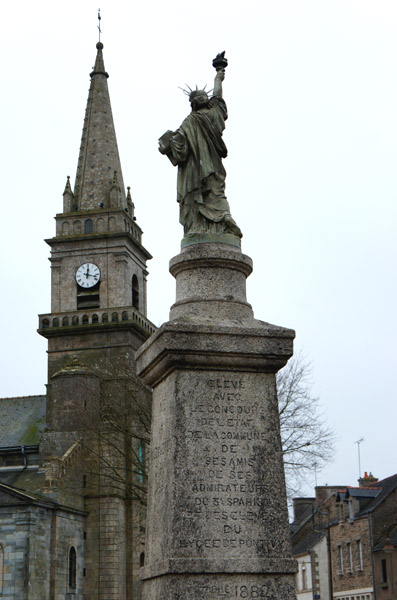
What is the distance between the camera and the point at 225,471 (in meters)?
7.74

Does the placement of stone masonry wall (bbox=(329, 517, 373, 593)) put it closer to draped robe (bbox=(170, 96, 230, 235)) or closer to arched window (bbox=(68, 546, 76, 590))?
arched window (bbox=(68, 546, 76, 590))

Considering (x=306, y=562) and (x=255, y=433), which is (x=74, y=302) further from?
(x=255, y=433)

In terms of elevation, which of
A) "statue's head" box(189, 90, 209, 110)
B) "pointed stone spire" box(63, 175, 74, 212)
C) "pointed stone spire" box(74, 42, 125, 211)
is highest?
"pointed stone spire" box(74, 42, 125, 211)

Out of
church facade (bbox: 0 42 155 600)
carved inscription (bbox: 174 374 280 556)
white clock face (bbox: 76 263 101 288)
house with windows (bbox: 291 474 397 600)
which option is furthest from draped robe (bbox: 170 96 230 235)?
white clock face (bbox: 76 263 101 288)

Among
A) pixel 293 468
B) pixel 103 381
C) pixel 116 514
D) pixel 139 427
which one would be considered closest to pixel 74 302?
pixel 103 381

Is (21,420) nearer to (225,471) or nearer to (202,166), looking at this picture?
(202,166)

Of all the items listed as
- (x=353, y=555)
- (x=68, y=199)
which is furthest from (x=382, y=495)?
(x=68, y=199)

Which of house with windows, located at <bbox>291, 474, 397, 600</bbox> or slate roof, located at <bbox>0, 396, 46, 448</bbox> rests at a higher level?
slate roof, located at <bbox>0, 396, 46, 448</bbox>

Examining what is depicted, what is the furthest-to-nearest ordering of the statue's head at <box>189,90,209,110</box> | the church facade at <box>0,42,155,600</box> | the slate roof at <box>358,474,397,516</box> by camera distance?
the church facade at <box>0,42,155,600</box> → the slate roof at <box>358,474,397,516</box> → the statue's head at <box>189,90,209,110</box>

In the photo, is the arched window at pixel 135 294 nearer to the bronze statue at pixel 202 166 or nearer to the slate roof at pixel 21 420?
the slate roof at pixel 21 420

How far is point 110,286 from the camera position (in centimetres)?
5706

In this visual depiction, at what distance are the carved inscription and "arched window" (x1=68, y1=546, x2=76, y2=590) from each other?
4251 centimetres

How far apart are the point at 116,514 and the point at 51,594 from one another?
5969mm

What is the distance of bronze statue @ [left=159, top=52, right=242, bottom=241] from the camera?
8859 millimetres
